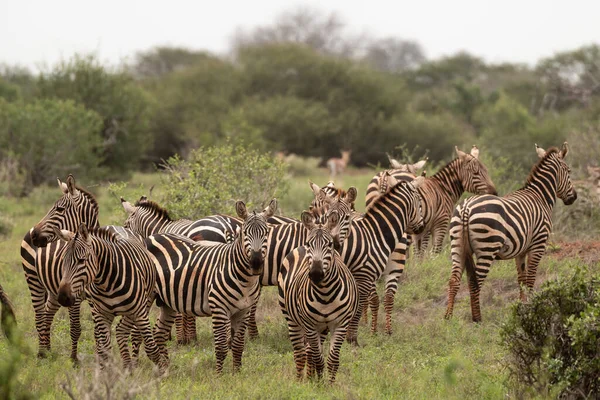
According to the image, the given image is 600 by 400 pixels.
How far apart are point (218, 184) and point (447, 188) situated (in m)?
3.72

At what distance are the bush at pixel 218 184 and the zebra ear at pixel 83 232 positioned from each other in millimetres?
5213

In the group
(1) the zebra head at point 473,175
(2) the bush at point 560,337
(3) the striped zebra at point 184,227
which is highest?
(1) the zebra head at point 473,175

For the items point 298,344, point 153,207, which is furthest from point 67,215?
point 298,344

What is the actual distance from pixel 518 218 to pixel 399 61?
83168 millimetres

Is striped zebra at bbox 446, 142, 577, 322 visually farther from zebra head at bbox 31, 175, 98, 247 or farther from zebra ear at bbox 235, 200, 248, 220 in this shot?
zebra head at bbox 31, 175, 98, 247

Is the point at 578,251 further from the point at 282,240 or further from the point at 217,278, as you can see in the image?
the point at 217,278

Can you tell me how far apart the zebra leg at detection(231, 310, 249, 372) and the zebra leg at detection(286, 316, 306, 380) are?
674mm

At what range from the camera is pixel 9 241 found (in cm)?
1584

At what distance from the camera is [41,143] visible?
76.8ft

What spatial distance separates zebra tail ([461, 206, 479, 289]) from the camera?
1038cm

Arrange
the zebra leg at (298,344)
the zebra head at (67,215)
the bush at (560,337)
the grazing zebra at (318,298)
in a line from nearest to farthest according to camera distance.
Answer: the bush at (560,337) → the grazing zebra at (318,298) → the zebra leg at (298,344) → the zebra head at (67,215)

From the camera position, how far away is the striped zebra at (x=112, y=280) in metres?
7.14

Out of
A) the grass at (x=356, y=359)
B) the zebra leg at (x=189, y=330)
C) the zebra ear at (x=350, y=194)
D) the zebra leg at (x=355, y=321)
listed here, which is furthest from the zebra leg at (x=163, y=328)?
the zebra ear at (x=350, y=194)

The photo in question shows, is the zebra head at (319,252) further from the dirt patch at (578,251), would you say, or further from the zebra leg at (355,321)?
the dirt patch at (578,251)
